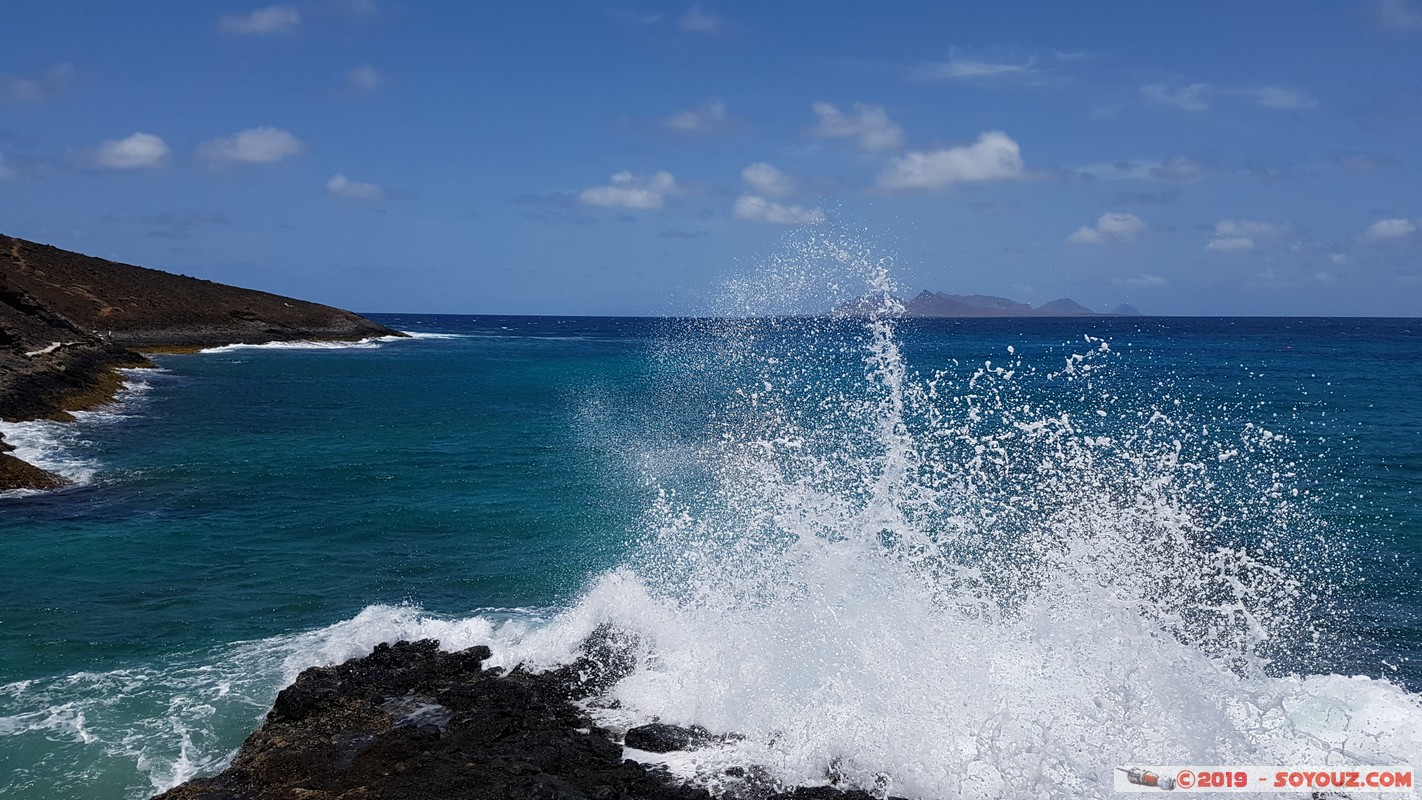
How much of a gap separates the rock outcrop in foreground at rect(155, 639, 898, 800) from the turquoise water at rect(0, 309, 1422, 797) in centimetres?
68

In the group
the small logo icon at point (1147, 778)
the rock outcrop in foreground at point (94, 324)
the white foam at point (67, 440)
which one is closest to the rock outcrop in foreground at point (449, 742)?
the small logo icon at point (1147, 778)

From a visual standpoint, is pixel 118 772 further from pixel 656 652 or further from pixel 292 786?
pixel 656 652

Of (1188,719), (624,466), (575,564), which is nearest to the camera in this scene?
(1188,719)

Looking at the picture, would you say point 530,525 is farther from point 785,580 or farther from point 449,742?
point 449,742

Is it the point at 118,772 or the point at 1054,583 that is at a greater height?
the point at 1054,583

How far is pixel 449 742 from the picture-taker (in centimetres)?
922

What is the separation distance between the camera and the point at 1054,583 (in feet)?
39.3

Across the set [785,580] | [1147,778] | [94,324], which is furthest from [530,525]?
[94,324]

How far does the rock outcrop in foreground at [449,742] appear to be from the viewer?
8391 mm

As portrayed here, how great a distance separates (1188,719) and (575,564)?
32.9ft

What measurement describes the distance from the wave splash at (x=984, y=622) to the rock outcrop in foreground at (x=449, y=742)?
430mm

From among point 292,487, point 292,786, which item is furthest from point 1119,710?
point 292,487

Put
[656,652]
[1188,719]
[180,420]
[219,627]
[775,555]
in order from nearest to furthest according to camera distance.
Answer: [1188,719] → [656,652] → [219,627] → [775,555] → [180,420]

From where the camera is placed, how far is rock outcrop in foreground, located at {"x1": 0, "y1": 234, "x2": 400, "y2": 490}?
1252 inches
